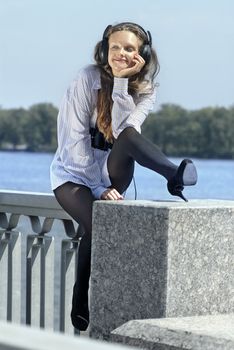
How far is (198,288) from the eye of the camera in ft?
13.3

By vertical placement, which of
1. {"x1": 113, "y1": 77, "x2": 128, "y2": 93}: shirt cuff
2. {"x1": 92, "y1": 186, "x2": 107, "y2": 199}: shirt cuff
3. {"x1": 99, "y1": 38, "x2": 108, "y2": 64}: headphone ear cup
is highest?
{"x1": 99, "y1": 38, "x2": 108, "y2": 64}: headphone ear cup

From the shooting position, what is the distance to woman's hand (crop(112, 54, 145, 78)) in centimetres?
455

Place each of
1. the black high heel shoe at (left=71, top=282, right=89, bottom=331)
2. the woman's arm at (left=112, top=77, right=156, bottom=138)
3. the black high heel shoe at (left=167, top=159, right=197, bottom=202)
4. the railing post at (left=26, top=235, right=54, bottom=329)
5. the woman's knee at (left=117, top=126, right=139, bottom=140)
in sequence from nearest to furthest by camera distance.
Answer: the black high heel shoe at (left=167, top=159, right=197, bottom=202), the woman's knee at (left=117, top=126, right=139, bottom=140), the woman's arm at (left=112, top=77, right=156, bottom=138), the black high heel shoe at (left=71, top=282, right=89, bottom=331), the railing post at (left=26, top=235, right=54, bottom=329)

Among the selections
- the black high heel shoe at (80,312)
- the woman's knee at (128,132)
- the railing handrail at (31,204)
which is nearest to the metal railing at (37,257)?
the railing handrail at (31,204)

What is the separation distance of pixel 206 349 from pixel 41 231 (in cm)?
212

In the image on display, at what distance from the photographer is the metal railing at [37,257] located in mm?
5340

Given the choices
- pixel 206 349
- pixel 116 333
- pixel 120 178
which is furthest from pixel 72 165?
pixel 206 349

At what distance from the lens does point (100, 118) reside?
459 centimetres

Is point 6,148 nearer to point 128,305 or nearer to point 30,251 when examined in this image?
point 30,251

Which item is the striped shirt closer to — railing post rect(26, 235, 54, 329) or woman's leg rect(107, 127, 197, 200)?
woman's leg rect(107, 127, 197, 200)

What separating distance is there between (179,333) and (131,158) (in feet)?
3.22

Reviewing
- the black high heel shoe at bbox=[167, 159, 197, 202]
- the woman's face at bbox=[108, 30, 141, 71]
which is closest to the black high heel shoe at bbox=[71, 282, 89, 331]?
the black high heel shoe at bbox=[167, 159, 197, 202]

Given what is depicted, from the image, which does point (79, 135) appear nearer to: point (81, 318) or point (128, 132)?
point (128, 132)

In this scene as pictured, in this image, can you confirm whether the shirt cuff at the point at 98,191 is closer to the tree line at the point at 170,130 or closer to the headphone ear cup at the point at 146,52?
the headphone ear cup at the point at 146,52
